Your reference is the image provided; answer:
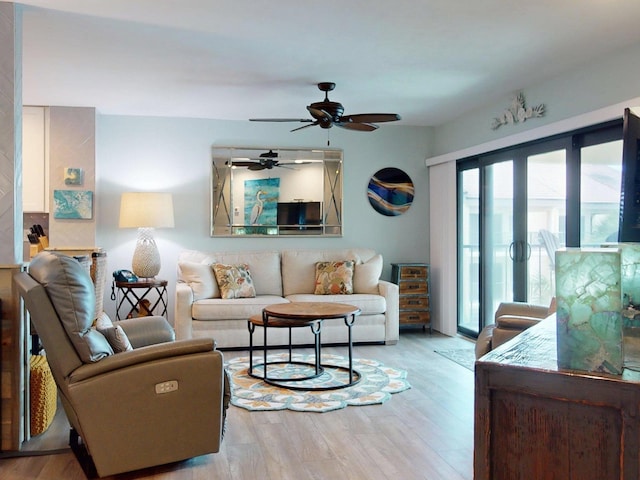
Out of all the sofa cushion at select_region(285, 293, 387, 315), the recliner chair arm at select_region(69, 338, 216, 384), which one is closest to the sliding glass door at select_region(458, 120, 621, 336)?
the sofa cushion at select_region(285, 293, 387, 315)

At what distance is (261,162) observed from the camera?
21.9 ft

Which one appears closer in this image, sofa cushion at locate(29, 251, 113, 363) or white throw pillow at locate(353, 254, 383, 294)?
sofa cushion at locate(29, 251, 113, 363)

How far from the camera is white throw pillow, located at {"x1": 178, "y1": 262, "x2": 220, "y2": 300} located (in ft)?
18.9

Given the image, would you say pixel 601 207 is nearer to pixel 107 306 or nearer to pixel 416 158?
pixel 416 158

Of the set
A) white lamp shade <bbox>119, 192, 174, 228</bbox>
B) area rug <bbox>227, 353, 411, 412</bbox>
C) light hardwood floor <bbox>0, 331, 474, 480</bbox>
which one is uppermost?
white lamp shade <bbox>119, 192, 174, 228</bbox>

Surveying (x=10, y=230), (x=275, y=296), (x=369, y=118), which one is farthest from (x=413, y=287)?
(x=10, y=230)

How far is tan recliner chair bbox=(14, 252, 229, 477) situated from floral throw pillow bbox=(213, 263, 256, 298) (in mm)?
2975

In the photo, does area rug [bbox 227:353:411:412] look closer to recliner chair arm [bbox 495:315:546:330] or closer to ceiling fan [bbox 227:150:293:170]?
recliner chair arm [bbox 495:315:546:330]

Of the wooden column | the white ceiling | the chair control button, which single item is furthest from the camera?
the white ceiling

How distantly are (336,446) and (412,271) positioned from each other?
3.73m

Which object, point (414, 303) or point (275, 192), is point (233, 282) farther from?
point (414, 303)

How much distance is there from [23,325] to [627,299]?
295 cm

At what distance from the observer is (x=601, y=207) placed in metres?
4.40

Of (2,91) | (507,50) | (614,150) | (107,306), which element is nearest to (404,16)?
(507,50)
